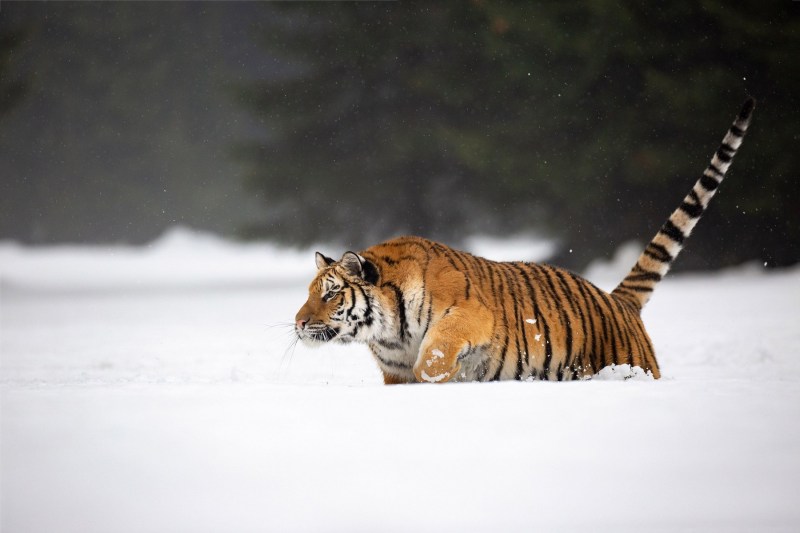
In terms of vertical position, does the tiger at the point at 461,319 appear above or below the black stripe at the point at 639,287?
below

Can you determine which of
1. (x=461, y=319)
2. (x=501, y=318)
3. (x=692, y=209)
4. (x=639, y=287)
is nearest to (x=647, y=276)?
(x=639, y=287)

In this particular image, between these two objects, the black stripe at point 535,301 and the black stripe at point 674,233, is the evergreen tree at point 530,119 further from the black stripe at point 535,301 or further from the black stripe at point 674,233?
the black stripe at point 535,301

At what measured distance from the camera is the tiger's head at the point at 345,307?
4.85 metres

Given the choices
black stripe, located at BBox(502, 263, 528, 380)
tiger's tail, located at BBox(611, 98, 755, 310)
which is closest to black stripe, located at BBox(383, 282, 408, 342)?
black stripe, located at BBox(502, 263, 528, 380)

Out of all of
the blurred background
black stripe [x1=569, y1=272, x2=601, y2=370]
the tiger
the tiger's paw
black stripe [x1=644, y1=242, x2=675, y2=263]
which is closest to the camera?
the tiger's paw

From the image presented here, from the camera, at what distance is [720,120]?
1502 centimetres

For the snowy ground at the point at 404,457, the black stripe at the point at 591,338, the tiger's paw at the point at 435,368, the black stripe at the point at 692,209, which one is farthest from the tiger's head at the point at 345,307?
the black stripe at the point at 692,209

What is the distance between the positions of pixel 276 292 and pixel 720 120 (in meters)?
7.51

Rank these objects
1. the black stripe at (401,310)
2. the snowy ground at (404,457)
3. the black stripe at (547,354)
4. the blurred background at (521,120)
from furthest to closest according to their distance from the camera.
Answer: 1. the blurred background at (521,120)
2. the black stripe at (547,354)
3. the black stripe at (401,310)
4. the snowy ground at (404,457)

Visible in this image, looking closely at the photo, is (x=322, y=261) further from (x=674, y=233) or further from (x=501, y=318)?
(x=674, y=233)

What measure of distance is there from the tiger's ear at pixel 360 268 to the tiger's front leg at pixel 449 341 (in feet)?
1.33

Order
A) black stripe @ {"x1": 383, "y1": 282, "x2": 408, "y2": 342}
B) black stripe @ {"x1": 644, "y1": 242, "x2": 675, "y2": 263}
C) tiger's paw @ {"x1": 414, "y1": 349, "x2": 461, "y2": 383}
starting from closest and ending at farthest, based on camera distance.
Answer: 1. tiger's paw @ {"x1": 414, "y1": 349, "x2": 461, "y2": 383}
2. black stripe @ {"x1": 383, "y1": 282, "x2": 408, "y2": 342}
3. black stripe @ {"x1": 644, "y1": 242, "x2": 675, "y2": 263}

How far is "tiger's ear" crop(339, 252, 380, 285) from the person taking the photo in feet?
16.0

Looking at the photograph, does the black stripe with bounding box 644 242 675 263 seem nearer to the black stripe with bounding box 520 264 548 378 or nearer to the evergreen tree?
the black stripe with bounding box 520 264 548 378
